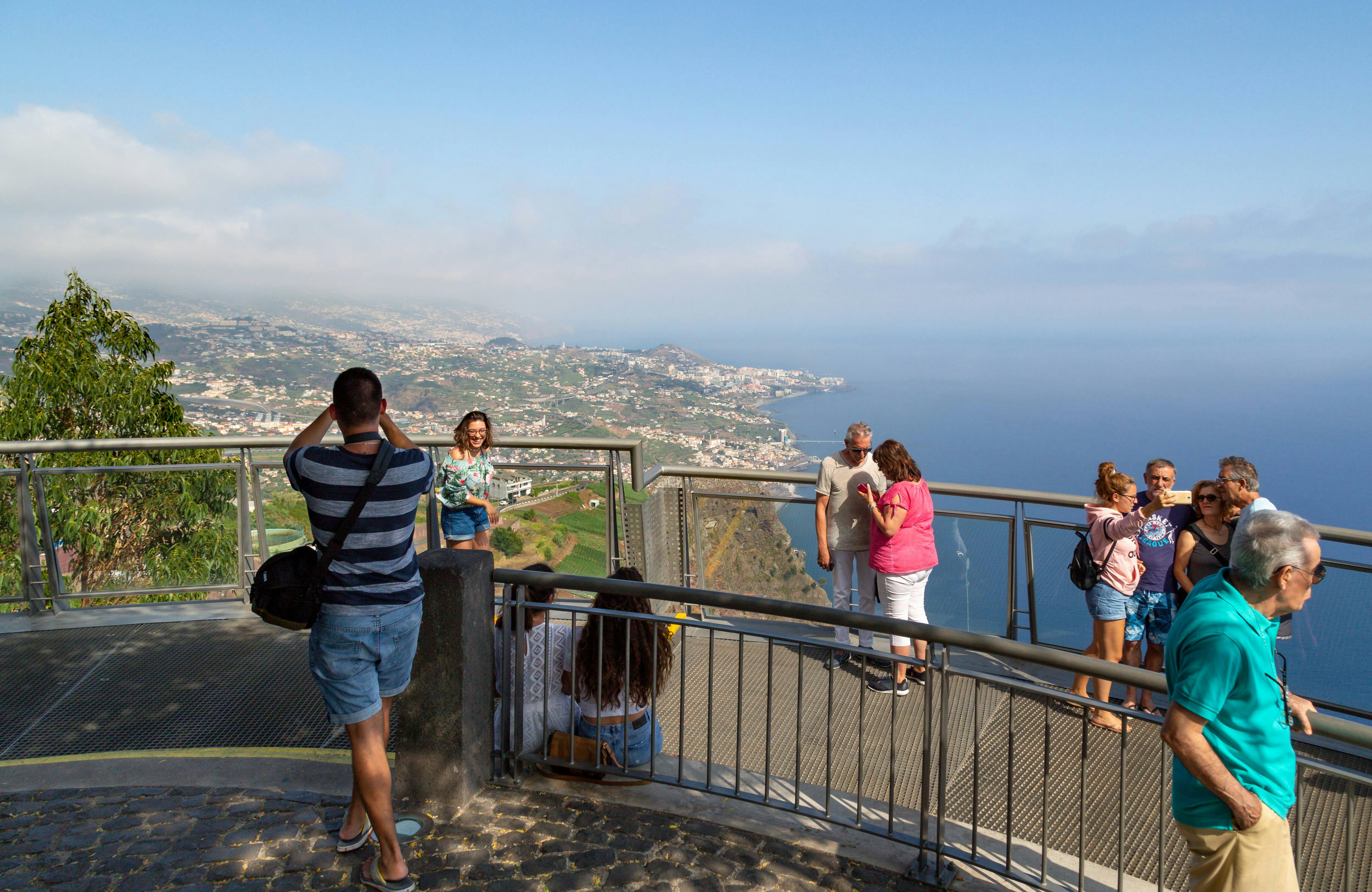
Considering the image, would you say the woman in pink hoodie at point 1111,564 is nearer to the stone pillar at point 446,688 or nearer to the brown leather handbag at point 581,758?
the brown leather handbag at point 581,758

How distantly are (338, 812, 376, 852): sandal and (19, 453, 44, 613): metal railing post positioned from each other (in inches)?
210

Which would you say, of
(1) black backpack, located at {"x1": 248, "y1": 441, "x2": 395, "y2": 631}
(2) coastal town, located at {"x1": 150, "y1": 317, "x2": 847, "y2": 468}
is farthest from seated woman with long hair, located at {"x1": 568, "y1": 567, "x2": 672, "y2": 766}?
(2) coastal town, located at {"x1": 150, "y1": 317, "x2": 847, "y2": 468}

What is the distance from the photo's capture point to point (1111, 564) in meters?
5.87

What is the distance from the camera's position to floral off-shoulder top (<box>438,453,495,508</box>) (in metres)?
7.05

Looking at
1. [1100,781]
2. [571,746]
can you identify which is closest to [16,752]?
[571,746]

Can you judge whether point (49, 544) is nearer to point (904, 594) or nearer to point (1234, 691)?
point (904, 594)

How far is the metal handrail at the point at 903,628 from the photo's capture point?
2.78 m

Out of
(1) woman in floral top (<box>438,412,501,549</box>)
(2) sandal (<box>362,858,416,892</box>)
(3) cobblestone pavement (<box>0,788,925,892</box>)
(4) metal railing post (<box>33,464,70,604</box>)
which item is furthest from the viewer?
(4) metal railing post (<box>33,464,70,604</box>)

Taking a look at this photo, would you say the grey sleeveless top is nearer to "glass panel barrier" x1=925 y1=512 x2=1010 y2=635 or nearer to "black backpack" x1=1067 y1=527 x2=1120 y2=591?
"black backpack" x1=1067 y1=527 x2=1120 y2=591

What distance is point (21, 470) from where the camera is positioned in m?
7.12

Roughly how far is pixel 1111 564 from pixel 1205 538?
1.97 feet

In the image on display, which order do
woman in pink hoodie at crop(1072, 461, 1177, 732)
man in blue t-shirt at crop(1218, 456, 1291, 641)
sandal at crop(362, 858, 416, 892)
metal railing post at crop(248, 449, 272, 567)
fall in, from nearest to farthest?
1. sandal at crop(362, 858, 416, 892)
2. man in blue t-shirt at crop(1218, 456, 1291, 641)
3. woman in pink hoodie at crop(1072, 461, 1177, 732)
4. metal railing post at crop(248, 449, 272, 567)

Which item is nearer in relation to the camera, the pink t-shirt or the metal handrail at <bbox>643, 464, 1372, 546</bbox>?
the metal handrail at <bbox>643, 464, 1372, 546</bbox>

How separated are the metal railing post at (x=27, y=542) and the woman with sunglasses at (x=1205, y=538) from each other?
894 centimetres
